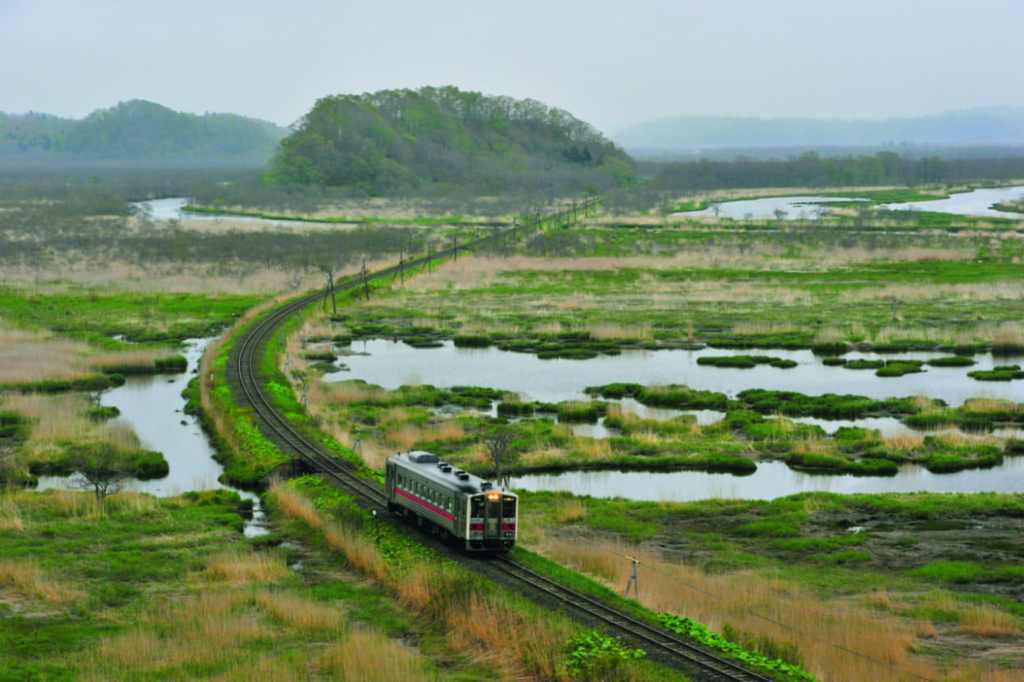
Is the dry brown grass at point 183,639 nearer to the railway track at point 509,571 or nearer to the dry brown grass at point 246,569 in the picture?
the dry brown grass at point 246,569

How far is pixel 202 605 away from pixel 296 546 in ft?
22.3

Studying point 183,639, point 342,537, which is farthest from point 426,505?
point 183,639

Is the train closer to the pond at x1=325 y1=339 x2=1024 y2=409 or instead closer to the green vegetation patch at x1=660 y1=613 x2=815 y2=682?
the green vegetation patch at x1=660 y1=613 x2=815 y2=682

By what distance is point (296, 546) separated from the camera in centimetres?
3825

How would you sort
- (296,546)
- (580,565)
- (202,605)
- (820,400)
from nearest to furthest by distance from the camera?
(202,605) < (580,565) < (296,546) < (820,400)

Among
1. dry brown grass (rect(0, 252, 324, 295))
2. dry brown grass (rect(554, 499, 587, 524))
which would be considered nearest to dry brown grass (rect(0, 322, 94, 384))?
dry brown grass (rect(0, 252, 324, 295))

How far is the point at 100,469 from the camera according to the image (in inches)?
1833

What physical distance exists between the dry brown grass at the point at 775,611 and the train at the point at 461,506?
284 centimetres

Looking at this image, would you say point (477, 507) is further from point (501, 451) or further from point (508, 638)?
point (501, 451)

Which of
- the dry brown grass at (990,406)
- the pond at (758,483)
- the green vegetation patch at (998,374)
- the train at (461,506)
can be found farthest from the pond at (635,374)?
the train at (461,506)

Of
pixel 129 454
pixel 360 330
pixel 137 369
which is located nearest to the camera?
pixel 129 454

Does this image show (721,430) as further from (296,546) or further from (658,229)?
(658,229)

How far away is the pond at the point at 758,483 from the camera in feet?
154

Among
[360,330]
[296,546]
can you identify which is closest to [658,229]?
[360,330]
